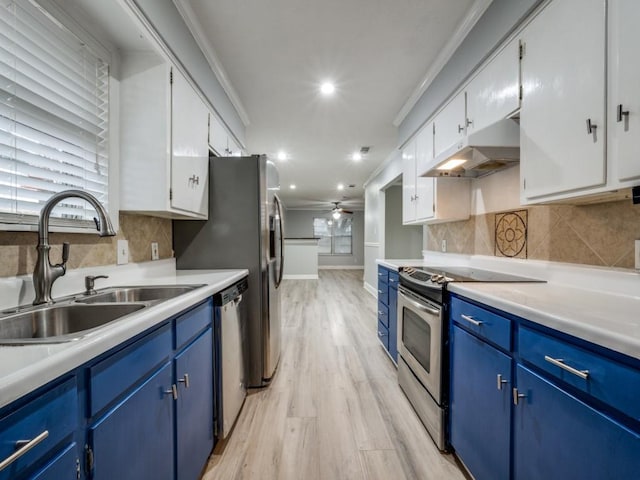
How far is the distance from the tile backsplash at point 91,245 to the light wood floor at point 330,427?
1255 mm

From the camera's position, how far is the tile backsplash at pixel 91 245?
104cm

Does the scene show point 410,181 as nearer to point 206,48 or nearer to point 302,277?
point 206,48

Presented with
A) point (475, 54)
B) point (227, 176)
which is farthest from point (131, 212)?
point (475, 54)

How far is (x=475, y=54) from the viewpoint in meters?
1.88

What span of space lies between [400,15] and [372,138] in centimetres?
220

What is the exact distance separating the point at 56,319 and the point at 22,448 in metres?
0.76

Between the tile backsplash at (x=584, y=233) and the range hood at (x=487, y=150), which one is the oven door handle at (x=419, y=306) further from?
the range hood at (x=487, y=150)

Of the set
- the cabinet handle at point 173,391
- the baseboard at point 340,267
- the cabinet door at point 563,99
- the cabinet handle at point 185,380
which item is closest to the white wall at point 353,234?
the baseboard at point 340,267

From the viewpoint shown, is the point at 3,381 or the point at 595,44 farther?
the point at 595,44

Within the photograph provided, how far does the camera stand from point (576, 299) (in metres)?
1.12

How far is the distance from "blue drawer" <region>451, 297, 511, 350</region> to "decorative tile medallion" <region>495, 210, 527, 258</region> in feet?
2.40

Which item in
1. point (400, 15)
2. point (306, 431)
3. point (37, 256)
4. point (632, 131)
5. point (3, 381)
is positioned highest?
point (400, 15)

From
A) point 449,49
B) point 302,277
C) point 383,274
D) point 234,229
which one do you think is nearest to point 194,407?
point 234,229

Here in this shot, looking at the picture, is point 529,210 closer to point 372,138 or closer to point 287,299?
point 372,138
